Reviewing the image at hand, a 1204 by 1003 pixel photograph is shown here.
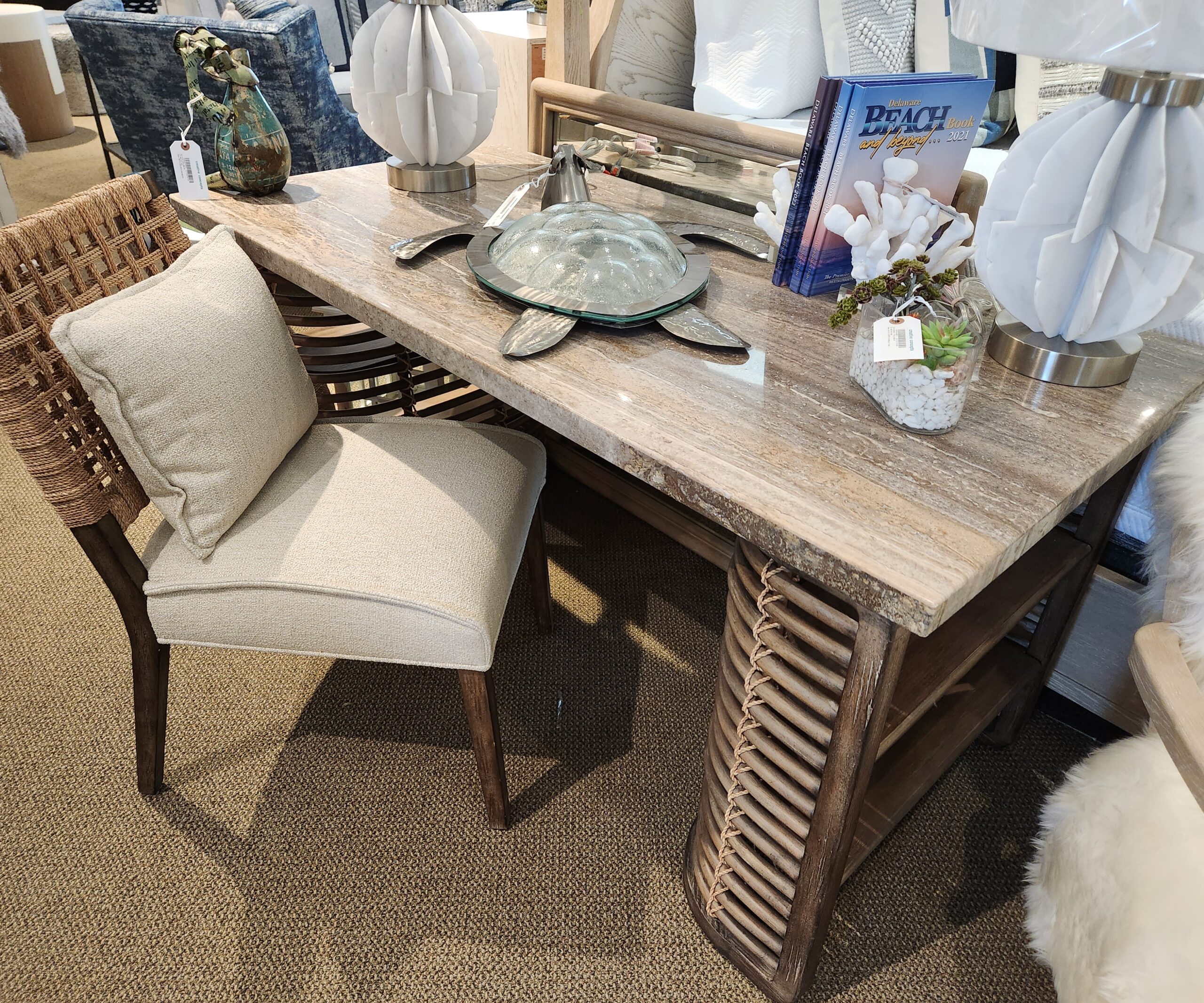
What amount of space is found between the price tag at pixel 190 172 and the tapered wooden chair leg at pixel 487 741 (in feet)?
3.00

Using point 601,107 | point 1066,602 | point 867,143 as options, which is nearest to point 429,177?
point 601,107

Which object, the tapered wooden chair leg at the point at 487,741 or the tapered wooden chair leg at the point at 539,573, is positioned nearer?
the tapered wooden chair leg at the point at 487,741

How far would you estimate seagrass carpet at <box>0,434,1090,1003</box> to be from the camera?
1045mm

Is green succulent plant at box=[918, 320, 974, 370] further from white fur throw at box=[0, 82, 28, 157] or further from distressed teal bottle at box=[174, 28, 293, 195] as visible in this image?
white fur throw at box=[0, 82, 28, 157]

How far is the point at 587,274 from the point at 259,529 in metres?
0.52

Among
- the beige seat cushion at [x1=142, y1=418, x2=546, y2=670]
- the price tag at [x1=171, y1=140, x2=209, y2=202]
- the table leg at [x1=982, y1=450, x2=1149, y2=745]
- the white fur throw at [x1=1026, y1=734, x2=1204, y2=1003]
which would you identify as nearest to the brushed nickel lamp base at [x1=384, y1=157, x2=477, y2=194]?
the price tag at [x1=171, y1=140, x2=209, y2=202]

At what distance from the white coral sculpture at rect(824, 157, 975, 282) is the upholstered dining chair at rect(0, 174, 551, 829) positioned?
1.81ft

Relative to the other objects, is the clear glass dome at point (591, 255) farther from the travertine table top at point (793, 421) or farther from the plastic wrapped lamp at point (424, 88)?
the plastic wrapped lamp at point (424, 88)

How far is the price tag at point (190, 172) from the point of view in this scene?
4.21 feet

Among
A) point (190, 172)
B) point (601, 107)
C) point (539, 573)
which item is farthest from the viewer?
point (601, 107)

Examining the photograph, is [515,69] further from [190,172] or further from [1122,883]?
[1122,883]

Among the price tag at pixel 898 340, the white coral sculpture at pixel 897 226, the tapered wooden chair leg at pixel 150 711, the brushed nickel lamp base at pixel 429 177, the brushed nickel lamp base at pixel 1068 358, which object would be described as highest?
the white coral sculpture at pixel 897 226

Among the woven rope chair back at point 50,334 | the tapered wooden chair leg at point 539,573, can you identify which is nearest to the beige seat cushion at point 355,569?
the woven rope chair back at point 50,334

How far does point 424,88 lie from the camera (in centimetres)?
132
